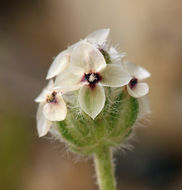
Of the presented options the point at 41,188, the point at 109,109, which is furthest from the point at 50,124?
the point at 41,188

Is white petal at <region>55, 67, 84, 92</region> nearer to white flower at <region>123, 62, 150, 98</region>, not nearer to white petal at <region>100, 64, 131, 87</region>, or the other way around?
white petal at <region>100, 64, 131, 87</region>

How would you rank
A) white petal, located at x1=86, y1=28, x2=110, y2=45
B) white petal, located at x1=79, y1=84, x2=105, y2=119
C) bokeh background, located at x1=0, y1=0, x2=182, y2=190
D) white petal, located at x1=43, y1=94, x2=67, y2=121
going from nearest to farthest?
white petal, located at x1=79, y1=84, x2=105, y2=119
white petal, located at x1=43, y1=94, x2=67, y2=121
white petal, located at x1=86, y1=28, x2=110, y2=45
bokeh background, located at x1=0, y1=0, x2=182, y2=190

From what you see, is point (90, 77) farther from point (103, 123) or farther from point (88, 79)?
point (103, 123)

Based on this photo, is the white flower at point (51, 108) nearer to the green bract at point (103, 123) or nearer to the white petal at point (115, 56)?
the green bract at point (103, 123)

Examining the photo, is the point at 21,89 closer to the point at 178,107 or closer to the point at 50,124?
the point at 178,107

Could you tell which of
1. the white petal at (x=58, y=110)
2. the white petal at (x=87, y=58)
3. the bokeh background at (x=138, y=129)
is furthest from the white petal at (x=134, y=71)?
the bokeh background at (x=138, y=129)

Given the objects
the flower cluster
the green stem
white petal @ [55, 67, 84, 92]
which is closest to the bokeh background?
the green stem

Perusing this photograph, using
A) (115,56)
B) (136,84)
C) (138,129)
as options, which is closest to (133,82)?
(136,84)
